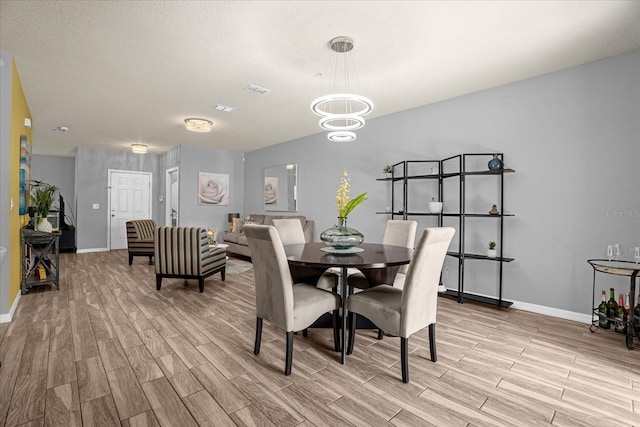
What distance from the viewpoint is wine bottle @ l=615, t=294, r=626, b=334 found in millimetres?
2637

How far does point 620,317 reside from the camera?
2.71 meters

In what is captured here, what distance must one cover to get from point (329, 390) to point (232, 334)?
1.16 m

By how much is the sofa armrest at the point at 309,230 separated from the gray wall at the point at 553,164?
2.23 metres

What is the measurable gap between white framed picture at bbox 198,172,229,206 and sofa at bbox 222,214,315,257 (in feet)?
2.49

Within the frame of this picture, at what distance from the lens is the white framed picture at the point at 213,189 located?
7.69 metres

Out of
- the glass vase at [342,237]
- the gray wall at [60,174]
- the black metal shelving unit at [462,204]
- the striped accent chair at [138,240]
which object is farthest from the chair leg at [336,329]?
the gray wall at [60,174]

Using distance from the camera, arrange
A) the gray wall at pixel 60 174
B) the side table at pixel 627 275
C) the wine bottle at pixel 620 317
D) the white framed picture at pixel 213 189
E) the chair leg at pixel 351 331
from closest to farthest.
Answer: the chair leg at pixel 351 331
the side table at pixel 627 275
the wine bottle at pixel 620 317
the white framed picture at pixel 213 189
the gray wall at pixel 60 174

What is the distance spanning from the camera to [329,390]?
1.92 metres

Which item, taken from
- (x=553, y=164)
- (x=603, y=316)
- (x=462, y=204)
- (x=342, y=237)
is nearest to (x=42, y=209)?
(x=342, y=237)

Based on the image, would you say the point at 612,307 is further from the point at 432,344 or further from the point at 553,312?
the point at 432,344

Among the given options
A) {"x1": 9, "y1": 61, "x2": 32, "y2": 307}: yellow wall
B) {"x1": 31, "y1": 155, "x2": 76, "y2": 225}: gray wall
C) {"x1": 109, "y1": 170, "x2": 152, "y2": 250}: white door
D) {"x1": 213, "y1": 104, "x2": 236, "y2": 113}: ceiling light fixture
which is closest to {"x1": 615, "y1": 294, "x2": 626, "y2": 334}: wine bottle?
{"x1": 213, "y1": 104, "x2": 236, "y2": 113}: ceiling light fixture

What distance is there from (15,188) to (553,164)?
5.59 m

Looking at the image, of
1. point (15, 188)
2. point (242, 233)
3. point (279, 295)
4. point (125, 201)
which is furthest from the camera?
point (125, 201)

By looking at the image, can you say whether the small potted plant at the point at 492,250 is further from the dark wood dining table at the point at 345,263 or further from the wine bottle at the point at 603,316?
the dark wood dining table at the point at 345,263
